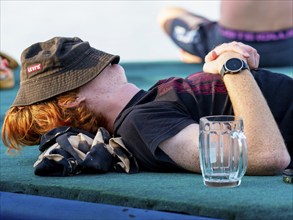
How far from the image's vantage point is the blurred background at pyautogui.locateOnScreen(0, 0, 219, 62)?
20.9 ft

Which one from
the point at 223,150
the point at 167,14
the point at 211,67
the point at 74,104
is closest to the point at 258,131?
the point at 223,150

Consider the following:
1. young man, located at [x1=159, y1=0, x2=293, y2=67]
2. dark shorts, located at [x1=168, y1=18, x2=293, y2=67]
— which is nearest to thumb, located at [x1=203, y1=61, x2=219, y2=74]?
dark shorts, located at [x1=168, y1=18, x2=293, y2=67]

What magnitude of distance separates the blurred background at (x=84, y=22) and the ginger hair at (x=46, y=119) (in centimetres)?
390

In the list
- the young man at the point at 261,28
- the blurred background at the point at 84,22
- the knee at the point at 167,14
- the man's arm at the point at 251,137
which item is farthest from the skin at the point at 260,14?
the man's arm at the point at 251,137

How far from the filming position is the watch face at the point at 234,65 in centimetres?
223

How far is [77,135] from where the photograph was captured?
7.77ft

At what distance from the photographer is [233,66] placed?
224 cm

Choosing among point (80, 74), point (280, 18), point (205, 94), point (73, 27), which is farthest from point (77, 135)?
point (73, 27)

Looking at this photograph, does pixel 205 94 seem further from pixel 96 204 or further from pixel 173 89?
pixel 96 204

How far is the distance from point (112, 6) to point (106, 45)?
1.12 ft

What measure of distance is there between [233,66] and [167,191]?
0.47 metres

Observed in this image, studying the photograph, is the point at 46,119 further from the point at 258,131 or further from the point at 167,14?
the point at 167,14

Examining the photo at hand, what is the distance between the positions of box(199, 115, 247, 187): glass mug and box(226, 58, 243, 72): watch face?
0.27 metres

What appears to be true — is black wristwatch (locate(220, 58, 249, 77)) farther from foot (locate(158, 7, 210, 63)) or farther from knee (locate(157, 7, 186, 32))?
knee (locate(157, 7, 186, 32))
